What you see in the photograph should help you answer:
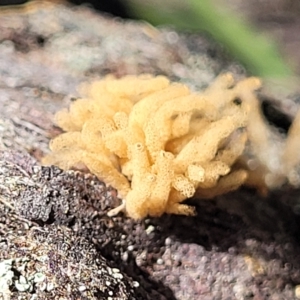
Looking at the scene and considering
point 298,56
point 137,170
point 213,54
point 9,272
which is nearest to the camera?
point 9,272

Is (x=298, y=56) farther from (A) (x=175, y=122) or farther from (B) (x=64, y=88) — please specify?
(A) (x=175, y=122)

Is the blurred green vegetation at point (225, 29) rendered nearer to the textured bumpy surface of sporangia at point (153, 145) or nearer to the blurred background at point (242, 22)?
the blurred background at point (242, 22)

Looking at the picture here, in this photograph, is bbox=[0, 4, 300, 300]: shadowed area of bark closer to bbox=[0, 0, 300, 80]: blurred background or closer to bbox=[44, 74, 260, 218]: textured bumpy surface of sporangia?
bbox=[44, 74, 260, 218]: textured bumpy surface of sporangia

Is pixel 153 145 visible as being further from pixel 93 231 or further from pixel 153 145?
pixel 93 231

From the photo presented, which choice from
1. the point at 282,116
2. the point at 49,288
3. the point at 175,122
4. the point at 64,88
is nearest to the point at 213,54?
the point at 282,116

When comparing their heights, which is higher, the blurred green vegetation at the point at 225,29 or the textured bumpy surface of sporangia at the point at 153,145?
the textured bumpy surface of sporangia at the point at 153,145

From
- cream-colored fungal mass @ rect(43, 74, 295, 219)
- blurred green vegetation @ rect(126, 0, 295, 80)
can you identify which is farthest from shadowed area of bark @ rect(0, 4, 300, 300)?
blurred green vegetation @ rect(126, 0, 295, 80)

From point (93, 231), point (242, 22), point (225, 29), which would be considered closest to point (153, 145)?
point (93, 231)

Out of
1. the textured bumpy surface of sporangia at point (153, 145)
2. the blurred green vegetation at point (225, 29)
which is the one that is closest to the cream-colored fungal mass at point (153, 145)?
the textured bumpy surface of sporangia at point (153, 145)

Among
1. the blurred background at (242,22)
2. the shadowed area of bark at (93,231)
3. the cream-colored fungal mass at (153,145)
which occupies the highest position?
the cream-colored fungal mass at (153,145)
